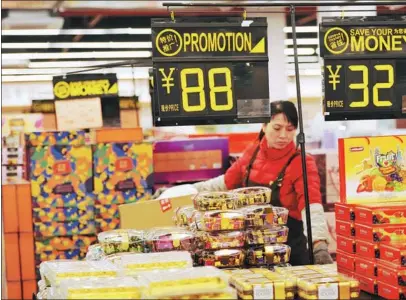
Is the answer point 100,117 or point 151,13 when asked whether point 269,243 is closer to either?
point 100,117

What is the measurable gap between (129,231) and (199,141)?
3914 millimetres

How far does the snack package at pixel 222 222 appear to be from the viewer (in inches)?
140

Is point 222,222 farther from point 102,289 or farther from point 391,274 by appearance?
point 102,289

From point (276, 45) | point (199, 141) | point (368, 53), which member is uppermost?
point (276, 45)

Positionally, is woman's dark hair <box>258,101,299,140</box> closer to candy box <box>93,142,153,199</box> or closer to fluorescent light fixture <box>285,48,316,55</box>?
candy box <box>93,142,153,199</box>

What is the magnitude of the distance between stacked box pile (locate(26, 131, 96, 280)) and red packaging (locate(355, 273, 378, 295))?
4256 mm

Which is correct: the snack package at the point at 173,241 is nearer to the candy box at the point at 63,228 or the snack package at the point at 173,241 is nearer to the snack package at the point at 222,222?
the snack package at the point at 222,222

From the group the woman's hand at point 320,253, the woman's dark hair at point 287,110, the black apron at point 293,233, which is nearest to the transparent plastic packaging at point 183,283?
the woman's hand at point 320,253

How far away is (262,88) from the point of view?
14.2 ft

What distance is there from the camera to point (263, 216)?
3.70 meters

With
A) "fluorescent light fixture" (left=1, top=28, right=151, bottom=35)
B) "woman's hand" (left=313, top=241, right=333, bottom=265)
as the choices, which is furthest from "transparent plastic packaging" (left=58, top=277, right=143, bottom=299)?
"fluorescent light fixture" (left=1, top=28, right=151, bottom=35)

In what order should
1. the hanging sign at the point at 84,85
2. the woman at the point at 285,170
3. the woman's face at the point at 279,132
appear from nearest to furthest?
the woman at the point at 285,170
the woman's face at the point at 279,132
the hanging sign at the point at 84,85

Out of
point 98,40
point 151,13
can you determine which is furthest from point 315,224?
point 98,40

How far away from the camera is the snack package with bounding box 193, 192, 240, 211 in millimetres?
3799
